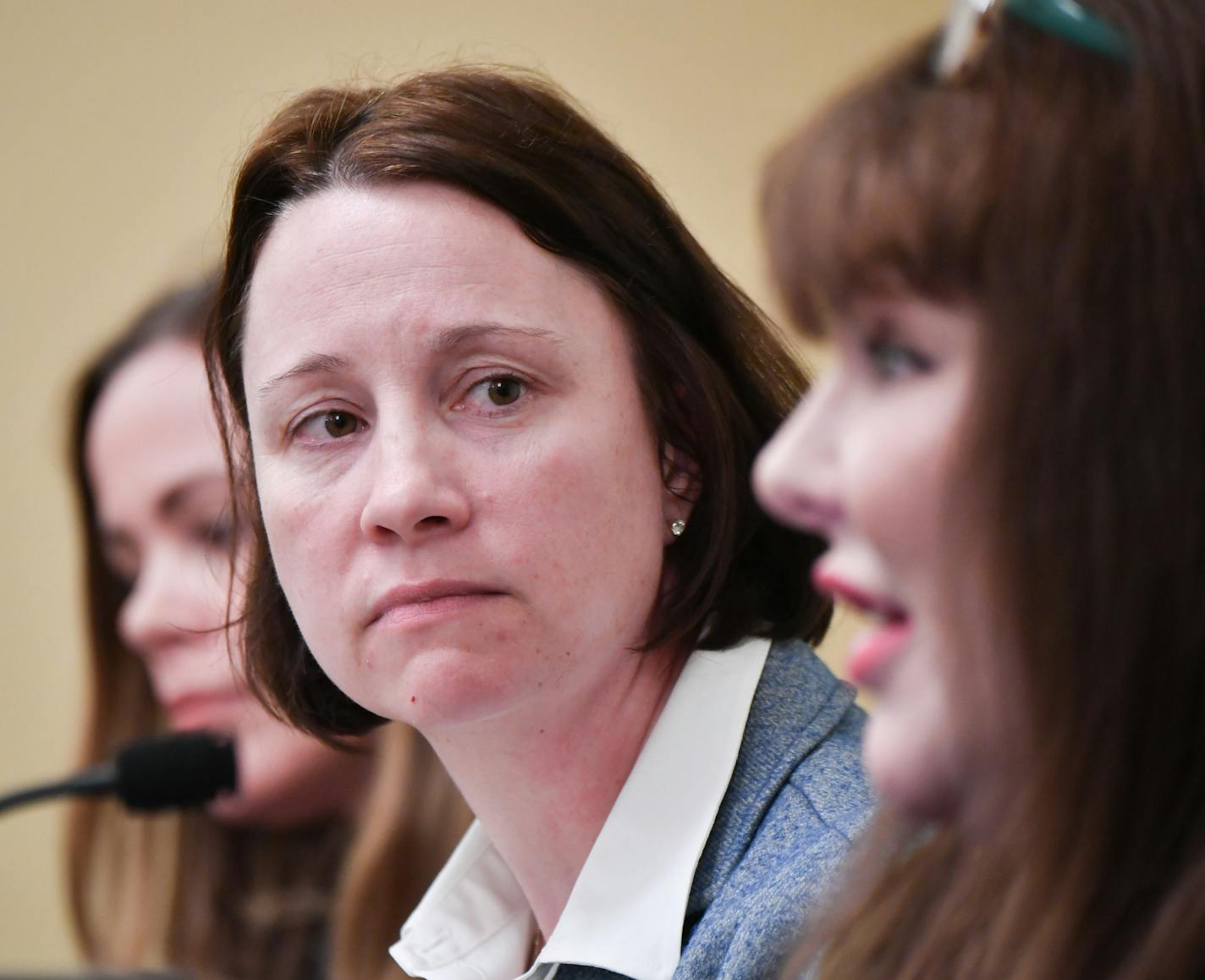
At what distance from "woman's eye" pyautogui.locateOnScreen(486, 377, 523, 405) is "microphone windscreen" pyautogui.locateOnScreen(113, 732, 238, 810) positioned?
0.49m

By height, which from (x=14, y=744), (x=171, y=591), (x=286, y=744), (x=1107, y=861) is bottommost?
(x=14, y=744)

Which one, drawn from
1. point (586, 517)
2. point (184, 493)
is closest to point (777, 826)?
point (586, 517)

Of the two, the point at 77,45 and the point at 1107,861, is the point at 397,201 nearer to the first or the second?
the point at 1107,861

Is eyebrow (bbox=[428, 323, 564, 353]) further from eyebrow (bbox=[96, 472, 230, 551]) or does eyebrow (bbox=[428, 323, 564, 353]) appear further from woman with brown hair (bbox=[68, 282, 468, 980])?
eyebrow (bbox=[96, 472, 230, 551])

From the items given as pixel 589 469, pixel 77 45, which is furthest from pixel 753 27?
pixel 589 469

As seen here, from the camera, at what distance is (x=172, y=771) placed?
48.4 inches

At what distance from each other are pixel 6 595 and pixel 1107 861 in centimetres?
211

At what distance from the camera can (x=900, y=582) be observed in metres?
0.57

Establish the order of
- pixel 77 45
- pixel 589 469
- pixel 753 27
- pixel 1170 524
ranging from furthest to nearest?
pixel 77 45 → pixel 753 27 → pixel 589 469 → pixel 1170 524

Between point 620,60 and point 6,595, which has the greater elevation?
point 620,60

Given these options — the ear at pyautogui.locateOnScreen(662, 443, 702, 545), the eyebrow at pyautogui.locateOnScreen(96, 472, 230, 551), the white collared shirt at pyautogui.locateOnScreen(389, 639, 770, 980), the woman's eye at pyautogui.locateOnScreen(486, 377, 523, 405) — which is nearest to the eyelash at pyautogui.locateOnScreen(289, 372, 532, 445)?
the woman's eye at pyautogui.locateOnScreen(486, 377, 523, 405)

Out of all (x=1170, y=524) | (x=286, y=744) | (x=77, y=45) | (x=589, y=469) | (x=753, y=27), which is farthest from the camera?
(x=77, y=45)

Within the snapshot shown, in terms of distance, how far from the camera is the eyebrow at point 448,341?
2.94 ft

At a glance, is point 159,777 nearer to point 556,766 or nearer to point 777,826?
point 556,766
